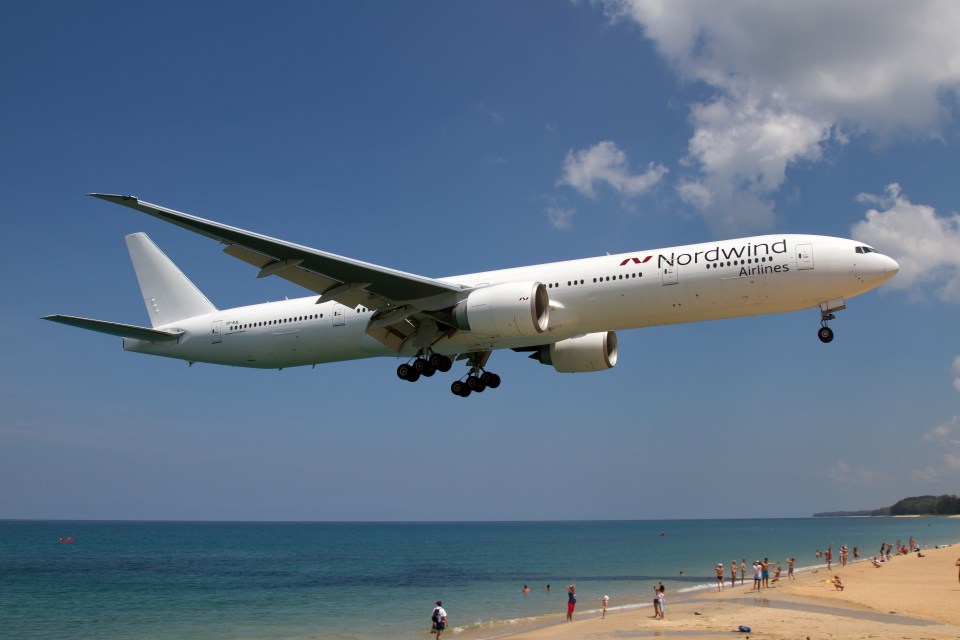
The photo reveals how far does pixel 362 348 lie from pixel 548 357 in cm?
715

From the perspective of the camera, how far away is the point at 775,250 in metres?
23.5

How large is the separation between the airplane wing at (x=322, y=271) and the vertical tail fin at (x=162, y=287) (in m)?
10.3

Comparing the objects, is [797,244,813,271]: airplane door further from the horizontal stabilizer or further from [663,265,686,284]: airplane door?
the horizontal stabilizer

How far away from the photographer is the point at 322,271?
2558 centimetres

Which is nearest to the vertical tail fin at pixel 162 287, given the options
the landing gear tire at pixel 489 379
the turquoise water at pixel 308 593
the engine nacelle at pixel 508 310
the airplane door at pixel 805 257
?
the landing gear tire at pixel 489 379

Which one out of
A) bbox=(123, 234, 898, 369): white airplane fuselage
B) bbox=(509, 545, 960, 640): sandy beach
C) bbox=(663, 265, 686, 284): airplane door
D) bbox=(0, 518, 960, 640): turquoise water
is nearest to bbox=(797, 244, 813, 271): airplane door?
bbox=(123, 234, 898, 369): white airplane fuselage

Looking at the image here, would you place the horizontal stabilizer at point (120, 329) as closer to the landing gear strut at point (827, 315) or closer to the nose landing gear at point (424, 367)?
the nose landing gear at point (424, 367)

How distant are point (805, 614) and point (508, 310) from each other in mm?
23195

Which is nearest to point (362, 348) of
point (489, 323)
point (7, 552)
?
point (489, 323)

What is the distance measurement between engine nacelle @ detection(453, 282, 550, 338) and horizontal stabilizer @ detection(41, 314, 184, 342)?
13895 mm

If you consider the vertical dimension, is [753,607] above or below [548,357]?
below

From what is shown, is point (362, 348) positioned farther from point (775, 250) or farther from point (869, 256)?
point (869, 256)

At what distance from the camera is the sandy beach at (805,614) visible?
105ft

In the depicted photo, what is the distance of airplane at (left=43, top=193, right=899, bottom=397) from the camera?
2327 centimetres
